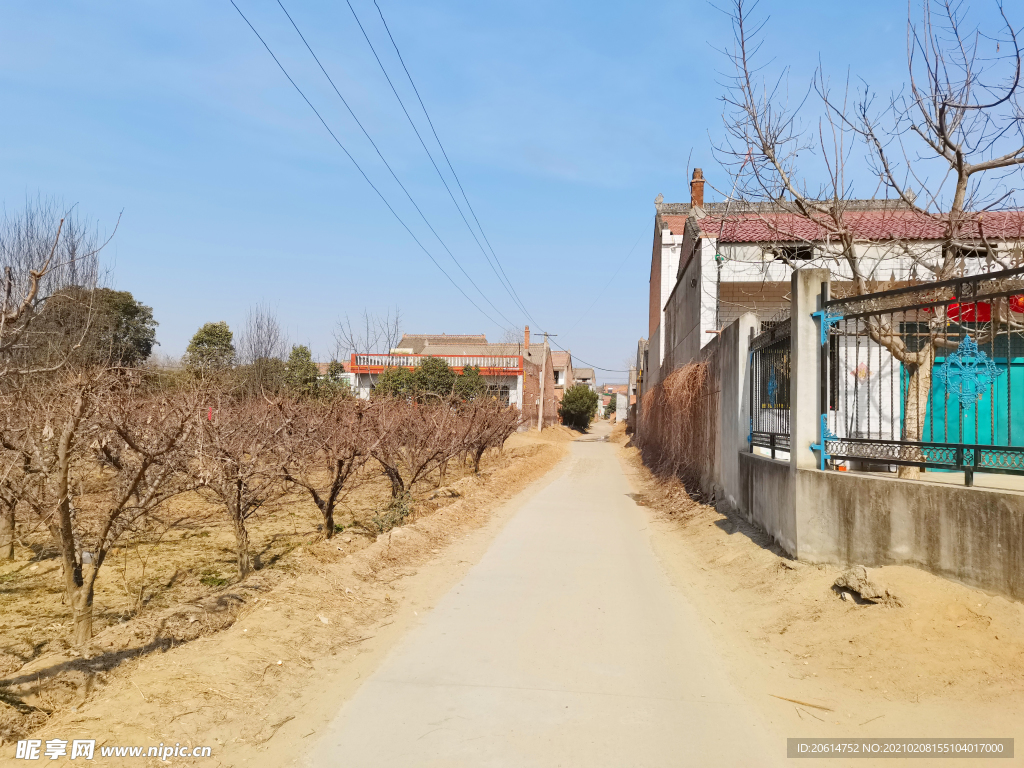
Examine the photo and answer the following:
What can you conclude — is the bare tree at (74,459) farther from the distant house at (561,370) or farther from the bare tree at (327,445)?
the distant house at (561,370)

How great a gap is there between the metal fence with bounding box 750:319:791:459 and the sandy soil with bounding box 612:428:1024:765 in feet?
6.56

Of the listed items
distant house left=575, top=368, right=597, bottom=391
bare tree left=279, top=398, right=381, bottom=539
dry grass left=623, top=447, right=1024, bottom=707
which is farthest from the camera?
distant house left=575, top=368, right=597, bottom=391

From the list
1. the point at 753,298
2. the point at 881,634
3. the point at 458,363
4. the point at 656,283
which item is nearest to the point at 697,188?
the point at 656,283

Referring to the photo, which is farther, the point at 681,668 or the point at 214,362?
the point at 214,362

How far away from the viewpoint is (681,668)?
17.0 feet

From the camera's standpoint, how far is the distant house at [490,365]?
138 ft

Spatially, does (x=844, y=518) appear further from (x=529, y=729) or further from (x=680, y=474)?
(x=680, y=474)

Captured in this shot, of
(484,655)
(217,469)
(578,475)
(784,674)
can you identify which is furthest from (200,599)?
(578,475)

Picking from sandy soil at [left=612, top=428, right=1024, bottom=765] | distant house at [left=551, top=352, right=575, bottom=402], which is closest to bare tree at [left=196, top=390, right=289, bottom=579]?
sandy soil at [left=612, top=428, right=1024, bottom=765]

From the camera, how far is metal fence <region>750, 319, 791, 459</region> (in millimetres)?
8477

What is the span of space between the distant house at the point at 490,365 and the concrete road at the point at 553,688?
84.3 ft

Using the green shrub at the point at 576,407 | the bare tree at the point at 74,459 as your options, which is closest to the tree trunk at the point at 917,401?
the bare tree at the point at 74,459

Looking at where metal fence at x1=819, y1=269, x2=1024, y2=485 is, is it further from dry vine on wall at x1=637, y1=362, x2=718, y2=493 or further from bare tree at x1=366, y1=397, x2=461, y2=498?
bare tree at x1=366, y1=397, x2=461, y2=498

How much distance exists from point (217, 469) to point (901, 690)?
21.3ft
